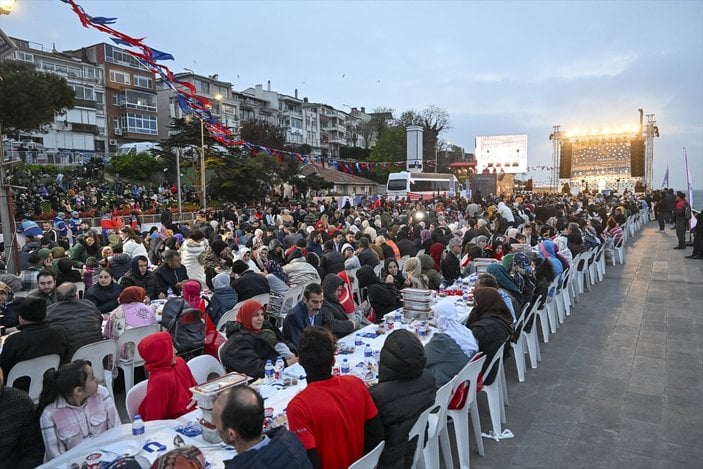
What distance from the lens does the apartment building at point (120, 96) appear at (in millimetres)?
40750

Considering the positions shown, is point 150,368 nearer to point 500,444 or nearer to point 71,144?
point 500,444

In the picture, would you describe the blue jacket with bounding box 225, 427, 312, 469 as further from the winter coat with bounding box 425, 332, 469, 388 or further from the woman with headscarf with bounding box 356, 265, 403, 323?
the woman with headscarf with bounding box 356, 265, 403, 323

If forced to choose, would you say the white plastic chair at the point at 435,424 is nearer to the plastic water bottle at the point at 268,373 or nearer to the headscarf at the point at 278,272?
the plastic water bottle at the point at 268,373

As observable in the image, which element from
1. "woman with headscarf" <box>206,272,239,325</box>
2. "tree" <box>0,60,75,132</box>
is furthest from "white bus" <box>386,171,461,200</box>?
"woman with headscarf" <box>206,272,239,325</box>

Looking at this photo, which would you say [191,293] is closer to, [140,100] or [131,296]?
[131,296]

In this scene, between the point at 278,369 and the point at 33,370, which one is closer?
the point at 278,369

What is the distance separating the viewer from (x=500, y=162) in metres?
32.9

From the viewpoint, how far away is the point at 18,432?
8.30 ft

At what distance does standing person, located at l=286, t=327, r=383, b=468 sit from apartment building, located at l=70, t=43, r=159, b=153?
145 ft

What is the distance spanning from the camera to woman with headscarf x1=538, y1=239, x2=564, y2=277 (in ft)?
22.7

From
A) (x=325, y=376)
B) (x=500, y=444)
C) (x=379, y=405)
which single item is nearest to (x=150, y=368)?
(x=325, y=376)

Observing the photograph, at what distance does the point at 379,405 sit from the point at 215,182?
83.9 ft

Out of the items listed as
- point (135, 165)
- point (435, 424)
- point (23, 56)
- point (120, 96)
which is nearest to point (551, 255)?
point (435, 424)

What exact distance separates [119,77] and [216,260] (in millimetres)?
41156
